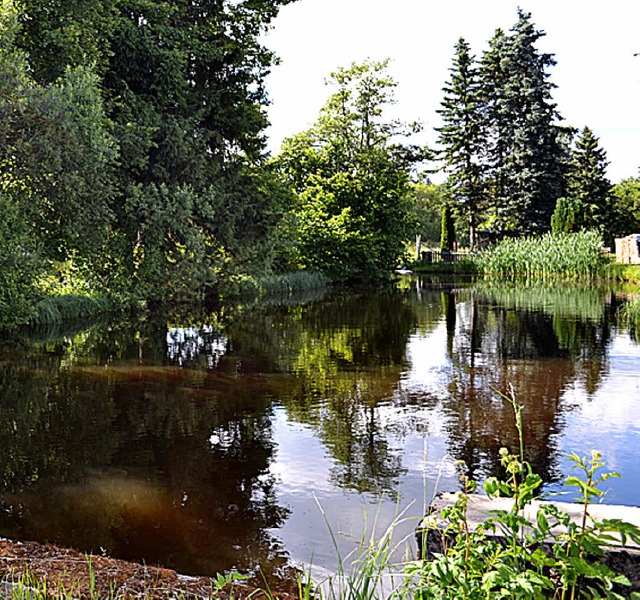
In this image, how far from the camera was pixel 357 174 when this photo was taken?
3622 cm

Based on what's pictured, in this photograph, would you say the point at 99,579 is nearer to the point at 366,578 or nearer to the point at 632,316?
the point at 366,578

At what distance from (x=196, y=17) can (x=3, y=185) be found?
10.0 metres

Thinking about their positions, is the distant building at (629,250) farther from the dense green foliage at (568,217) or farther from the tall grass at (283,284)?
the tall grass at (283,284)

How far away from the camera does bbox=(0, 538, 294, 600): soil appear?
3098 mm

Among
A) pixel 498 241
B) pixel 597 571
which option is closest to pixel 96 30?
pixel 597 571

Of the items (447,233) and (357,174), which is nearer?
(357,174)

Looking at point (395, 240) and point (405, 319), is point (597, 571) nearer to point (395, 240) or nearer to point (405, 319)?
point (405, 319)

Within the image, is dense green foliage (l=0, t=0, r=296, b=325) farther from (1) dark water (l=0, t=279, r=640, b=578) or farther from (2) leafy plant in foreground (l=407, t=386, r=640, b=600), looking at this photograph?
(2) leafy plant in foreground (l=407, t=386, r=640, b=600)

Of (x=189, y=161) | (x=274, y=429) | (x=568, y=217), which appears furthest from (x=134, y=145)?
(x=568, y=217)

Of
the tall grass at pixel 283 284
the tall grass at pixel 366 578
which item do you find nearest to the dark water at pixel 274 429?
the tall grass at pixel 366 578

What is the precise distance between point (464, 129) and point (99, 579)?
44.2 m

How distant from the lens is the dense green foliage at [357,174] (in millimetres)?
34250

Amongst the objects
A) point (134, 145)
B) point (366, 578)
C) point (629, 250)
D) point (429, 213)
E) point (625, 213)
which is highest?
point (429, 213)

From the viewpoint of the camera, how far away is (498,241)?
136ft
